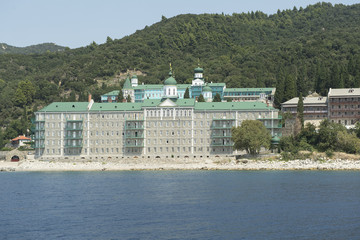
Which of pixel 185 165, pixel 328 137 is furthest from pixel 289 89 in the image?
pixel 185 165

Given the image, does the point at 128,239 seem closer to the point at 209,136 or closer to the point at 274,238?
the point at 274,238

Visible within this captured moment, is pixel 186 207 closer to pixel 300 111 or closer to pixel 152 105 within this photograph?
pixel 152 105

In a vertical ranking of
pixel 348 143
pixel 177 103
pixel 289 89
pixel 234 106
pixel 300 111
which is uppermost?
pixel 289 89

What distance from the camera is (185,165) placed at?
3799 inches

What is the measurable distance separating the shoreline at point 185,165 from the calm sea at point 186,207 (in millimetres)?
10057

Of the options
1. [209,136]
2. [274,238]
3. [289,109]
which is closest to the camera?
[274,238]

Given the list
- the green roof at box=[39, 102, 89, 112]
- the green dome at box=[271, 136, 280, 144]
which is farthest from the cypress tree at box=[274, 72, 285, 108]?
the green roof at box=[39, 102, 89, 112]

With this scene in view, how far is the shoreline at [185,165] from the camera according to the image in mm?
88375

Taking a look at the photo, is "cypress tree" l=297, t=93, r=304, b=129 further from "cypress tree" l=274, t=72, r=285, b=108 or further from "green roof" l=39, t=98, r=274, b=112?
"cypress tree" l=274, t=72, r=285, b=108

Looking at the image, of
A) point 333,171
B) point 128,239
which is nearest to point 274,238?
point 128,239

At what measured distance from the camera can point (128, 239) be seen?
3891cm

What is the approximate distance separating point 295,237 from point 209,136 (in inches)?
2521

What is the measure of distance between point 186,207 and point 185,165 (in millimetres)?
44939

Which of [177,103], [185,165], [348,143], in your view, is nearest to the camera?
[348,143]
